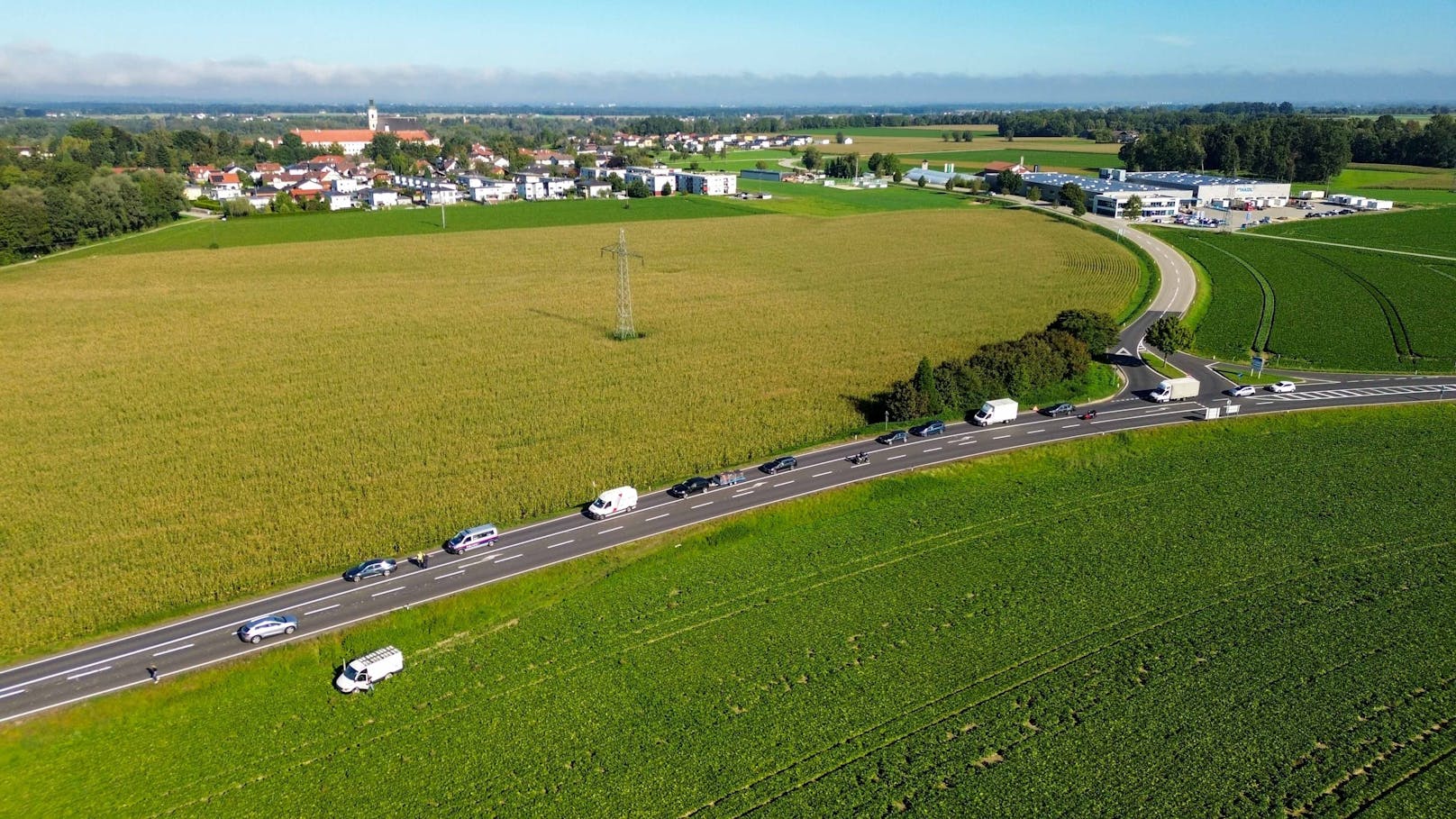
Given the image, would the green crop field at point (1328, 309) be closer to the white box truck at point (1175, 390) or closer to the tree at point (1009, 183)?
the white box truck at point (1175, 390)

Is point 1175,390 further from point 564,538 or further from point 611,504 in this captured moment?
point 564,538

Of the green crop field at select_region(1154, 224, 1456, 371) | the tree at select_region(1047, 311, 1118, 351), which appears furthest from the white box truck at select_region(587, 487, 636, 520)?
the green crop field at select_region(1154, 224, 1456, 371)

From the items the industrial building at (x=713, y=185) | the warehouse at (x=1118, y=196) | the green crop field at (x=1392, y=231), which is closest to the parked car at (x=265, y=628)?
the green crop field at (x=1392, y=231)

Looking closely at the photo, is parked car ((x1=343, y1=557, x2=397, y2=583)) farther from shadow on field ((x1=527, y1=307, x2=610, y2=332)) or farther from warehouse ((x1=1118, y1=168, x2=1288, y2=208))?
warehouse ((x1=1118, y1=168, x2=1288, y2=208))

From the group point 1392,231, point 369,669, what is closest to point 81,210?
point 369,669

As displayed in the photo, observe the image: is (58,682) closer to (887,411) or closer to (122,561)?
(122,561)

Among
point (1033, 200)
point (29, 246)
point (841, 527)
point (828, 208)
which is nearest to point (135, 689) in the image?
point (841, 527)
